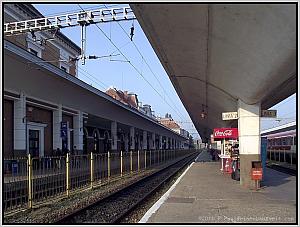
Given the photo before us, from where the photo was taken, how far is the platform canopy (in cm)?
895

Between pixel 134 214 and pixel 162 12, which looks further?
pixel 134 214

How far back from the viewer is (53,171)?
1448cm

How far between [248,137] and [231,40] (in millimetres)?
6286

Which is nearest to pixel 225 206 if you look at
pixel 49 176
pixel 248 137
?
pixel 248 137

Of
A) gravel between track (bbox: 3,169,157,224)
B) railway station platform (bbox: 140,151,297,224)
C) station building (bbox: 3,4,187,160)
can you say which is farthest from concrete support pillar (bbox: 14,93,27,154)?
railway station platform (bbox: 140,151,297,224)

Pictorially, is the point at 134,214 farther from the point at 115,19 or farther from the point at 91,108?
the point at 91,108

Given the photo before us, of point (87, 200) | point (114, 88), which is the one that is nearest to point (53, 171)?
point (87, 200)

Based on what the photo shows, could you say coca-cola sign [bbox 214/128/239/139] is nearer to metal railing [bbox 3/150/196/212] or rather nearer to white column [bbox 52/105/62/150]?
metal railing [bbox 3/150/196/212]

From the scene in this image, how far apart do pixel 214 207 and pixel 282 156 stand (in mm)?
25819

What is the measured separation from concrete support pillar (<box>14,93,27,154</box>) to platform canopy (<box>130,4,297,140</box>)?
483 inches

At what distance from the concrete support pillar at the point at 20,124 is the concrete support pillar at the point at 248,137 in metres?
14.0

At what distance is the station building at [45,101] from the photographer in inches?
919

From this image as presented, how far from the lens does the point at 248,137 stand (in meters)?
16.1

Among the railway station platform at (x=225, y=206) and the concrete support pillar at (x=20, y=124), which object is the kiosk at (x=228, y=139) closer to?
the railway station platform at (x=225, y=206)
